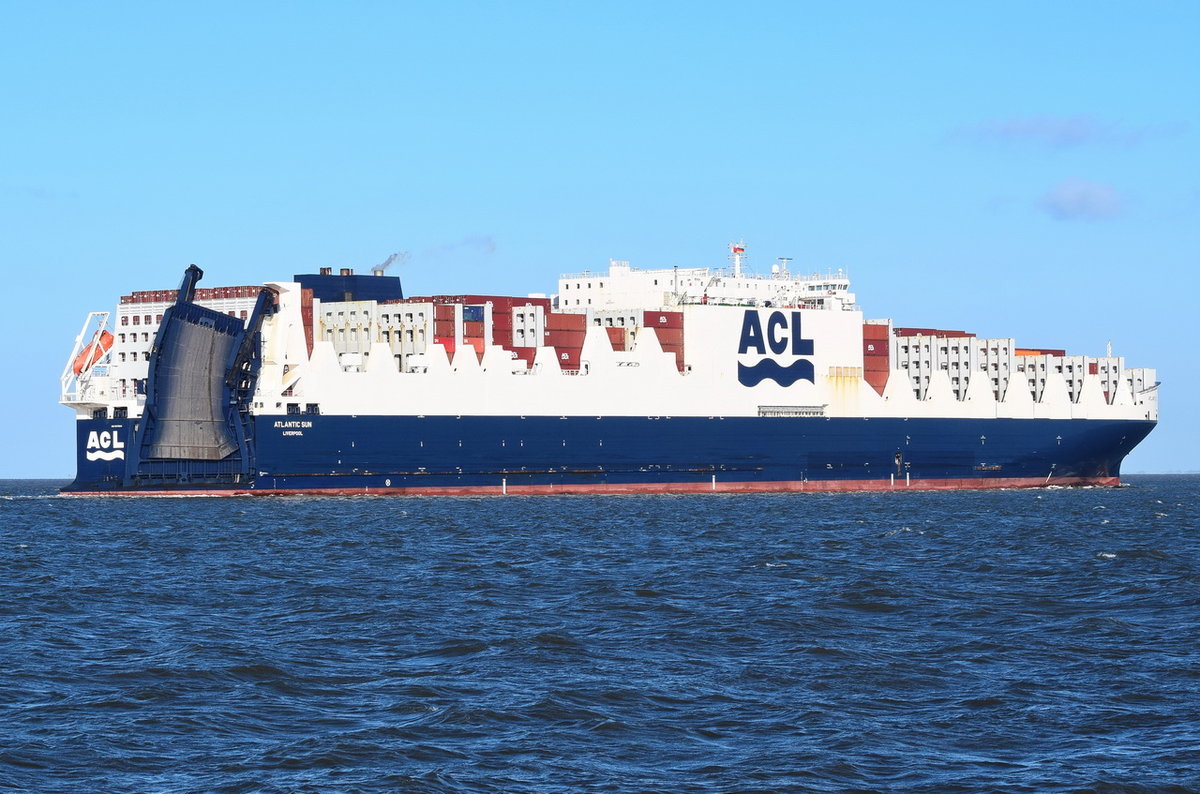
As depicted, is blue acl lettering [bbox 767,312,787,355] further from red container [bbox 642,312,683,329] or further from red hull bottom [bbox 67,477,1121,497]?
red hull bottom [bbox 67,477,1121,497]

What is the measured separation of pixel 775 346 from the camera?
77.1 meters

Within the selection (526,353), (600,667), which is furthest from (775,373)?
(600,667)

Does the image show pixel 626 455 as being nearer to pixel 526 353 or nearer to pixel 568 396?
pixel 568 396

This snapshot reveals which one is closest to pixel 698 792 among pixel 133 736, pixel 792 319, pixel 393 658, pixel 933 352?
pixel 133 736

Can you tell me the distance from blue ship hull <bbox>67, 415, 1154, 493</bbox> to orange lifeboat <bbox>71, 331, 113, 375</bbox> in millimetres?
2913

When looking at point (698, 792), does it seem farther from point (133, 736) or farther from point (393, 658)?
point (393, 658)

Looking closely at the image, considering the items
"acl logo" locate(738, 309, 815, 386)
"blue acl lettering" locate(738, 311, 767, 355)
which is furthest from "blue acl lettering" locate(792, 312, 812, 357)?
"blue acl lettering" locate(738, 311, 767, 355)

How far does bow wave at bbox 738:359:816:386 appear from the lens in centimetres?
7512

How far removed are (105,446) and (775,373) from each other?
3148cm

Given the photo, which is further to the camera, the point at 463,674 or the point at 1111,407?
the point at 1111,407

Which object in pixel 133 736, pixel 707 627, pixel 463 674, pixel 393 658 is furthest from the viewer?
pixel 707 627

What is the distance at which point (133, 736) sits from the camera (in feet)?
53.9

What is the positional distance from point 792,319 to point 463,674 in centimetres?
5974

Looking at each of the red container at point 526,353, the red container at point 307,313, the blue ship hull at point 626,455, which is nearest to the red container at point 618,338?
the red container at point 526,353
